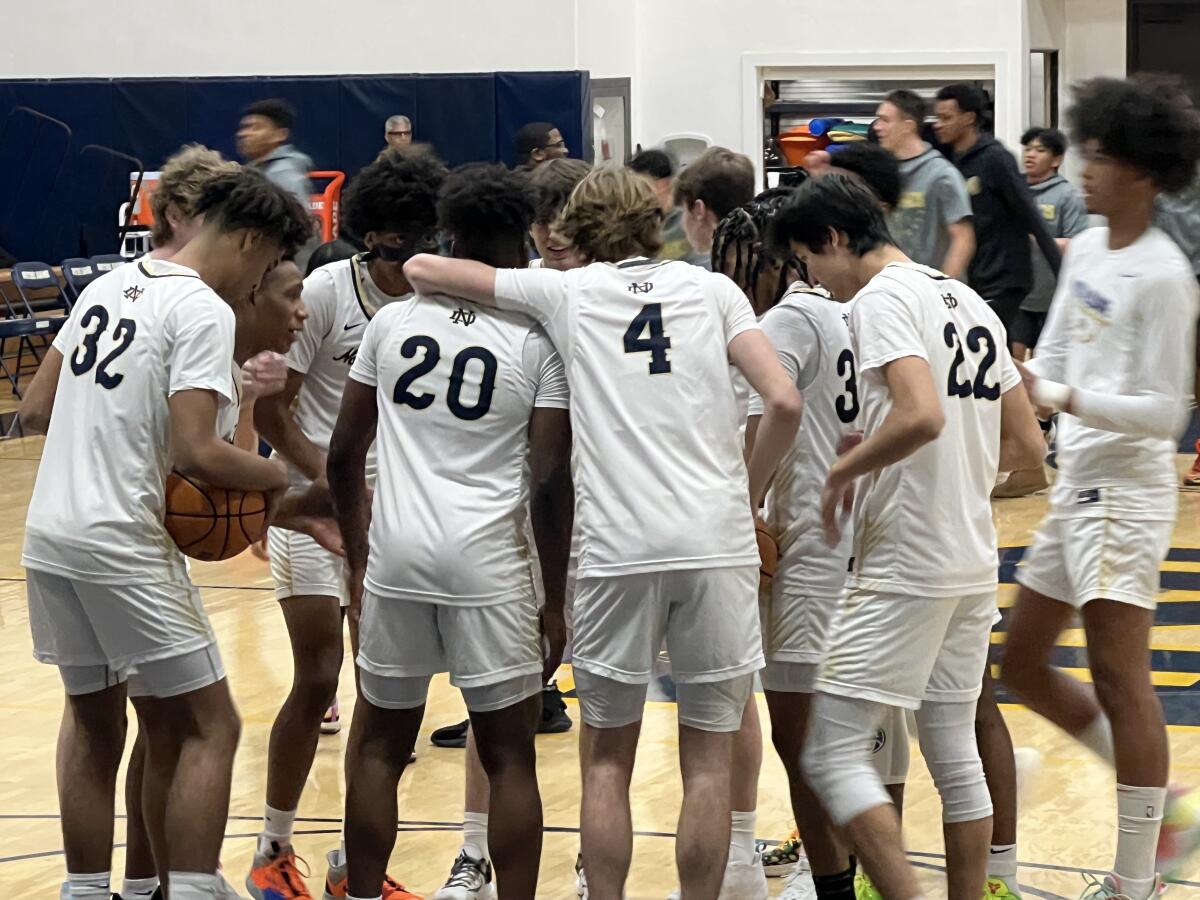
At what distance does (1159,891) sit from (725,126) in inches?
575

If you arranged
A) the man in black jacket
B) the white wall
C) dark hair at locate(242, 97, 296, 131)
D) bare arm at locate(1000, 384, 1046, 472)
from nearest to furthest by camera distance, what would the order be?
bare arm at locate(1000, 384, 1046, 472) → the man in black jacket → dark hair at locate(242, 97, 296, 131) → the white wall

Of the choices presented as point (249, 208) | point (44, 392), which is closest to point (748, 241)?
point (249, 208)

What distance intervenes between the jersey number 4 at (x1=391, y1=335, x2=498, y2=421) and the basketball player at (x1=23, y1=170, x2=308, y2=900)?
1.20ft

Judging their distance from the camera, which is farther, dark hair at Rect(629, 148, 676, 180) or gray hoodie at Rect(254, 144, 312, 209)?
gray hoodie at Rect(254, 144, 312, 209)

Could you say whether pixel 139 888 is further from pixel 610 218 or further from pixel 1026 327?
pixel 1026 327

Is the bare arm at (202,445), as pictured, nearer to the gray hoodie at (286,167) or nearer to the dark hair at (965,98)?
the gray hoodie at (286,167)

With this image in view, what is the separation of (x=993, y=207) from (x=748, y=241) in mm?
4780

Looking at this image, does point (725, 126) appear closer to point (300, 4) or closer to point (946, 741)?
point (300, 4)

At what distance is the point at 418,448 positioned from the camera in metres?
3.70

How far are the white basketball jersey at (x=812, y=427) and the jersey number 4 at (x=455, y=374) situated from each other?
0.66m

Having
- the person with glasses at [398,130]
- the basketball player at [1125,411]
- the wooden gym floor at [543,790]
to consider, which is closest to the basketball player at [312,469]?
the wooden gym floor at [543,790]

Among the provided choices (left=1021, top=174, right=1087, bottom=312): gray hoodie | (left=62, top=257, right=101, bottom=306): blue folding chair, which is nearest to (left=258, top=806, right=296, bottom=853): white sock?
(left=1021, top=174, right=1087, bottom=312): gray hoodie

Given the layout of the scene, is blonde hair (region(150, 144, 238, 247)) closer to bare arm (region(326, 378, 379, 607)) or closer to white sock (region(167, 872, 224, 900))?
bare arm (region(326, 378, 379, 607))

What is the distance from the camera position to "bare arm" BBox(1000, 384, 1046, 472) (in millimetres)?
3865
